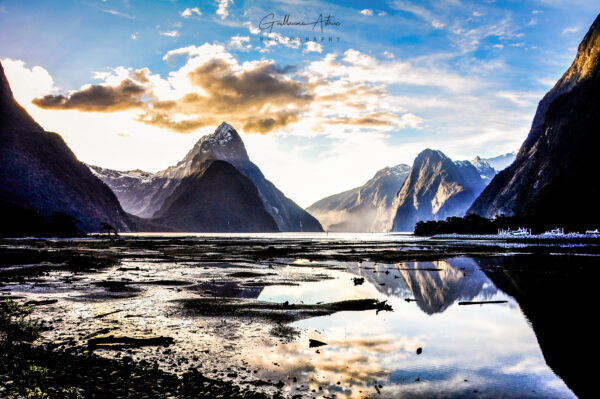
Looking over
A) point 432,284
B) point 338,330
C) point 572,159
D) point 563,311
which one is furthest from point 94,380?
point 572,159

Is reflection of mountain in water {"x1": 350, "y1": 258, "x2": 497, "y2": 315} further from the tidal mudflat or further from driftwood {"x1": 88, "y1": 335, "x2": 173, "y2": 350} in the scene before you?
driftwood {"x1": 88, "y1": 335, "x2": 173, "y2": 350}

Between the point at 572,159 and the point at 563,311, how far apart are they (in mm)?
156030

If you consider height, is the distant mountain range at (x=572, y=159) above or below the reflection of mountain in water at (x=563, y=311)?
above

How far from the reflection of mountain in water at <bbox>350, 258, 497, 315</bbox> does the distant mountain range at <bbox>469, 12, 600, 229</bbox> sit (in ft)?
390

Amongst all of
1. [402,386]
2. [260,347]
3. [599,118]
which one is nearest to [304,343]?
[260,347]

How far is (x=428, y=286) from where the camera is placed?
30.3m

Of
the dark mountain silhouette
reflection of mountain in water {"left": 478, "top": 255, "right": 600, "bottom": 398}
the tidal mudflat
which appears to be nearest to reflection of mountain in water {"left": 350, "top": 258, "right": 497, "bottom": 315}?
the tidal mudflat

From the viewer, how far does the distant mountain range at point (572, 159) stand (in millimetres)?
130000

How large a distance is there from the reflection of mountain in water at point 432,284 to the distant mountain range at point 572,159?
11886 centimetres

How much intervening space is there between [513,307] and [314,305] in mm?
11864

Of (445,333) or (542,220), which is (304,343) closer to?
(445,333)

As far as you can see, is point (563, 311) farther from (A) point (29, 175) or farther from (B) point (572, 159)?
(A) point (29, 175)

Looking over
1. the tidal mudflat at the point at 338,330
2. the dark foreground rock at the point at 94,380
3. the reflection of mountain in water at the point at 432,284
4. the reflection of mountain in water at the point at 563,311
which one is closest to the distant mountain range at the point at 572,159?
the reflection of mountain in water at the point at 563,311

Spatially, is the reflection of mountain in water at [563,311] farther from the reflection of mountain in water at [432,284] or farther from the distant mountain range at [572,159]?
the distant mountain range at [572,159]
